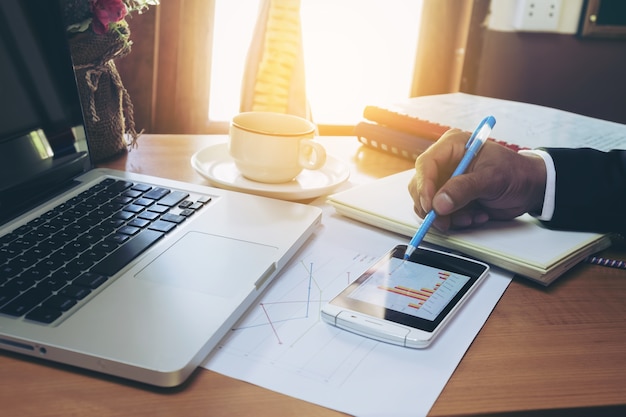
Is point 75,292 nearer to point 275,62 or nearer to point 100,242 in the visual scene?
point 100,242

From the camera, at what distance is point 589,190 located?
78 centimetres

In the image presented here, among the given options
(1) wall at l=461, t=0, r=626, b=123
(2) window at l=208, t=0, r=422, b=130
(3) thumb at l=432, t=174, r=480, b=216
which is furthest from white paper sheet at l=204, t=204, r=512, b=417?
(1) wall at l=461, t=0, r=626, b=123

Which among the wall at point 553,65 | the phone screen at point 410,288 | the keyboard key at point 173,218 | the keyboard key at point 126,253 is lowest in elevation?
the phone screen at point 410,288

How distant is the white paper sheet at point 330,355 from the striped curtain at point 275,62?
920mm

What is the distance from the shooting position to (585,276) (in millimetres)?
691

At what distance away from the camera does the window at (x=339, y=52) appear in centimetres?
157

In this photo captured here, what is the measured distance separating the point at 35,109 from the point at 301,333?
444 mm

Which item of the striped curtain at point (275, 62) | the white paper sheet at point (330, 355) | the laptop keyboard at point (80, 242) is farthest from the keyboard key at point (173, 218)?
the striped curtain at point (275, 62)

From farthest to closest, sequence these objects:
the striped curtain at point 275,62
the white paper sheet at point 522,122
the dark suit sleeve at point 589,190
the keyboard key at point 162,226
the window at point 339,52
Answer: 1. the window at point 339,52
2. the striped curtain at point 275,62
3. the white paper sheet at point 522,122
4. the dark suit sleeve at point 589,190
5. the keyboard key at point 162,226

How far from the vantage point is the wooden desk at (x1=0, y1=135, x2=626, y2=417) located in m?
0.43

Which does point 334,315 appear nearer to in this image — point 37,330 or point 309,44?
point 37,330

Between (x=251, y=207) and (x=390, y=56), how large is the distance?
3.85ft

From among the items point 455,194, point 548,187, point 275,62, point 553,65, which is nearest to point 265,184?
point 455,194

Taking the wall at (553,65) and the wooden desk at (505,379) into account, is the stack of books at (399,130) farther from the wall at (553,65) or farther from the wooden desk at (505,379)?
the wall at (553,65)
